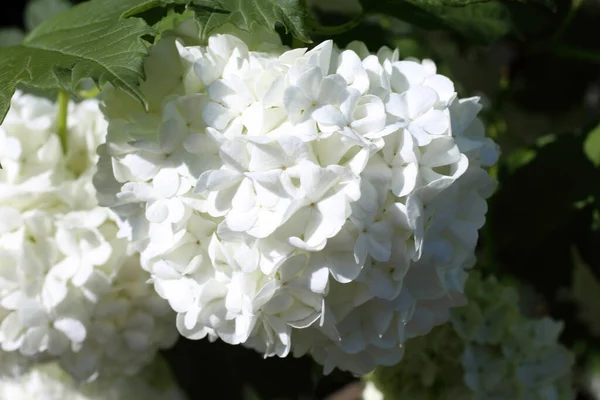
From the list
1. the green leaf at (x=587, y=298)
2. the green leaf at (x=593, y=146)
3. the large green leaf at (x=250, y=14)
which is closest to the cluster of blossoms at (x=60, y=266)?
the large green leaf at (x=250, y=14)

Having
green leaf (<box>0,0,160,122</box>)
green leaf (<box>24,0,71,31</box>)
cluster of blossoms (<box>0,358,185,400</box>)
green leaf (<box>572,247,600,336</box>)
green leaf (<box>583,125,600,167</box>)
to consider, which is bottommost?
green leaf (<box>572,247,600,336</box>)

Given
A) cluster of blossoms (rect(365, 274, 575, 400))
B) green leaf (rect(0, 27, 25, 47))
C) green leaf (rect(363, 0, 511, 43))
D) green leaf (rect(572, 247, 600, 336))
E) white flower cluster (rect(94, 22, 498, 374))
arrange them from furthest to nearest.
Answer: green leaf (rect(572, 247, 600, 336)) < green leaf (rect(0, 27, 25, 47)) < cluster of blossoms (rect(365, 274, 575, 400)) < green leaf (rect(363, 0, 511, 43)) < white flower cluster (rect(94, 22, 498, 374))

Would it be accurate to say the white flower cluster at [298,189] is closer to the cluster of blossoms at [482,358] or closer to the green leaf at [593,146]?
the cluster of blossoms at [482,358]

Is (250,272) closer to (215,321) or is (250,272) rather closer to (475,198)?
(215,321)

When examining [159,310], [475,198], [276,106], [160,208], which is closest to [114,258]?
[159,310]

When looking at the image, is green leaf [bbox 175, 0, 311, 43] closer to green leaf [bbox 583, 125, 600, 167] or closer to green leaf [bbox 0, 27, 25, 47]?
green leaf [bbox 583, 125, 600, 167]

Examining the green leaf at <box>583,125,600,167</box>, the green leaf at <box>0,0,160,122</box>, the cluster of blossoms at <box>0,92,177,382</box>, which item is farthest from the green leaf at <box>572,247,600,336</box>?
the green leaf at <box>0,0,160,122</box>

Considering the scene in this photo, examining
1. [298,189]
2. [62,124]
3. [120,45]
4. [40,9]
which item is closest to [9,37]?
[40,9]
